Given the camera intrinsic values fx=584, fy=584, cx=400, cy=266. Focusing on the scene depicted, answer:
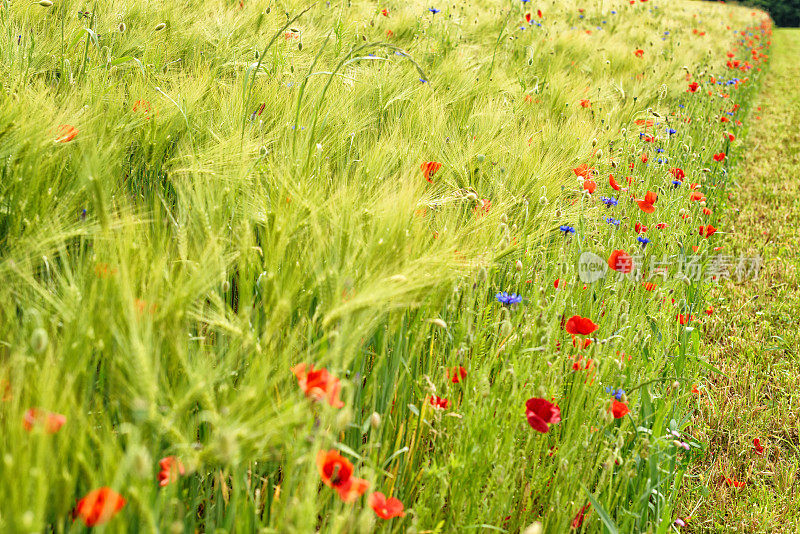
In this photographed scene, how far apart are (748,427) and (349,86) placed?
1726 millimetres

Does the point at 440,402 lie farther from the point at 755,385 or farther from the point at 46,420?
the point at 755,385

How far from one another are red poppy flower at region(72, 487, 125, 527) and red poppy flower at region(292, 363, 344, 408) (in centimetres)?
23

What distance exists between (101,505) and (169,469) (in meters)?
0.11

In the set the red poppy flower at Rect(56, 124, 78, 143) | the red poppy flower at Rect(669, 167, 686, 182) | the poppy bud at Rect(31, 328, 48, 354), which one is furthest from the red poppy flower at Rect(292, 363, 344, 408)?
the red poppy flower at Rect(669, 167, 686, 182)

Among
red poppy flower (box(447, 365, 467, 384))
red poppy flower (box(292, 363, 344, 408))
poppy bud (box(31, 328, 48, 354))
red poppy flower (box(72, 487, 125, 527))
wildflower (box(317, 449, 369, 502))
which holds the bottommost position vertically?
red poppy flower (box(447, 365, 467, 384))

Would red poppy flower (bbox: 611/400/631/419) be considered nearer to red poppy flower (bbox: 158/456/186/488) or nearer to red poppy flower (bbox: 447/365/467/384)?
red poppy flower (bbox: 447/365/467/384)

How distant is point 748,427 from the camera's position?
178 cm

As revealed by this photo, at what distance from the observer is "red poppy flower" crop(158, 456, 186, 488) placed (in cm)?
70

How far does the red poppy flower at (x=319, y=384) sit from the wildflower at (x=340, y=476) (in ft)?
0.21

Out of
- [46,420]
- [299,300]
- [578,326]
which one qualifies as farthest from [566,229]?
[46,420]

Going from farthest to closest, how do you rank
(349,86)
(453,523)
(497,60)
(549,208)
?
1. (497,60)
2. (349,86)
3. (549,208)
4. (453,523)

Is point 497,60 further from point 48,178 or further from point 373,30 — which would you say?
point 48,178

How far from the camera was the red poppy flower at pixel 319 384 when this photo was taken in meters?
0.72

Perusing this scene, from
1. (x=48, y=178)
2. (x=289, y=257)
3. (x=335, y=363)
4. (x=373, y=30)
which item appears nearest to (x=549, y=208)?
(x=289, y=257)
